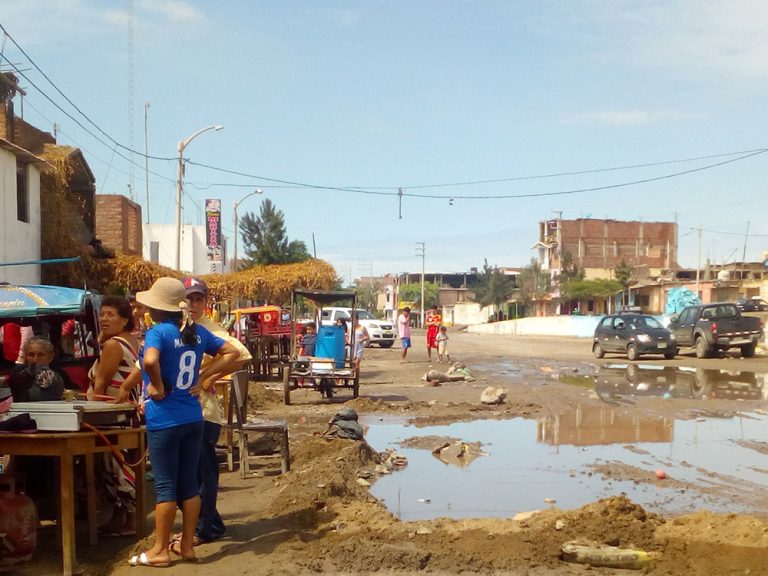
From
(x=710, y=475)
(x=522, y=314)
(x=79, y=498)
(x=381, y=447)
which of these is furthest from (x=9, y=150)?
(x=522, y=314)

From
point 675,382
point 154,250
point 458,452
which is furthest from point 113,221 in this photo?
point 458,452

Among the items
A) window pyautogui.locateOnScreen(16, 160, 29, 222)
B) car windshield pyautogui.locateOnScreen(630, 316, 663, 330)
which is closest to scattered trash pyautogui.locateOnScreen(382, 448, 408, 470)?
window pyautogui.locateOnScreen(16, 160, 29, 222)

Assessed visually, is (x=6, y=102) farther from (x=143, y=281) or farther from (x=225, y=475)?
(x=225, y=475)

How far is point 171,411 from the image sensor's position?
5660mm

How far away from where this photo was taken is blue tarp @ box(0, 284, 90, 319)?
8266 mm

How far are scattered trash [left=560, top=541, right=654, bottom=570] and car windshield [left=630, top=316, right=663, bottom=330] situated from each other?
24274 millimetres

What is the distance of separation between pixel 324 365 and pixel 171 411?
11.6 meters

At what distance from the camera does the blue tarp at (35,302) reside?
827 centimetres

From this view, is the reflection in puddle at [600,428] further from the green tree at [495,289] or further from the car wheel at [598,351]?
the green tree at [495,289]

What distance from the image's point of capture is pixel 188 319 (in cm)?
577

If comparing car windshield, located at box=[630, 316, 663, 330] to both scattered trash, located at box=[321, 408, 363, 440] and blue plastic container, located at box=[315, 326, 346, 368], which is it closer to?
blue plastic container, located at box=[315, 326, 346, 368]

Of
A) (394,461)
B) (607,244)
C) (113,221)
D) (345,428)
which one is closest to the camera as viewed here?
(394,461)

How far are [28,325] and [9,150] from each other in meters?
12.1

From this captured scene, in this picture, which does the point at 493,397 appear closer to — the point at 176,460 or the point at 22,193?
the point at 176,460
